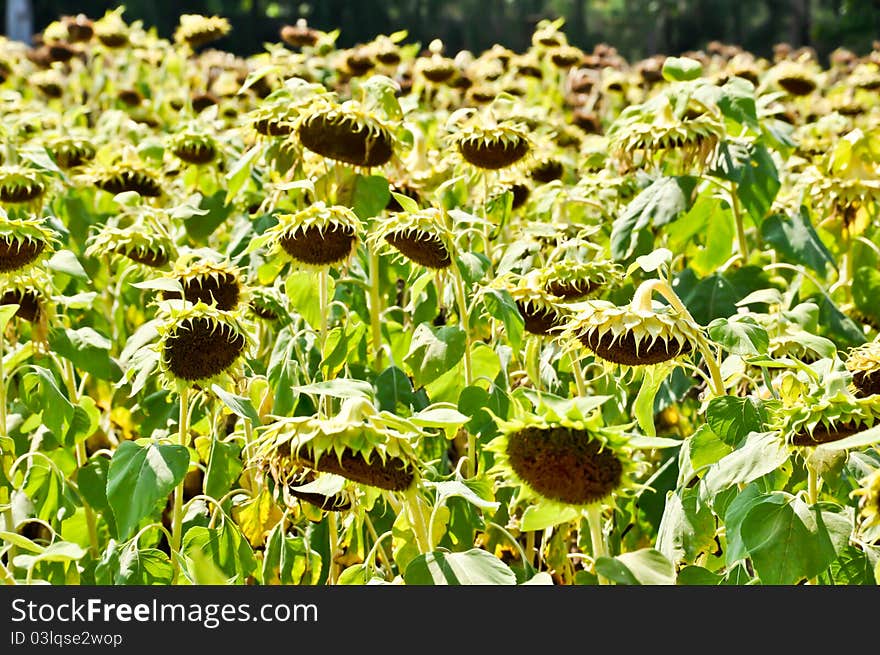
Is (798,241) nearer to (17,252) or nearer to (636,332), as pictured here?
(636,332)

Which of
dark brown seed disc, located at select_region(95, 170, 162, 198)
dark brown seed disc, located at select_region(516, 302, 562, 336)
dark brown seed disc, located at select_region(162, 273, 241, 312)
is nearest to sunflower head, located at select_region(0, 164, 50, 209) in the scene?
dark brown seed disc, located at select_region(95, 170, 162, 198)

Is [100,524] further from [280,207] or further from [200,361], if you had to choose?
[280,207]

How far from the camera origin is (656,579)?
1.06 metres

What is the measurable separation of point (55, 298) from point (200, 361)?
1.57 feet

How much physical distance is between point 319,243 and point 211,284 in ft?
0.59

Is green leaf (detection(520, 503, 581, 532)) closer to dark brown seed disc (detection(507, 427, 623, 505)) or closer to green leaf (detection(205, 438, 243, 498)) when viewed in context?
dark brown seed disc (detection(507, 427, 623, 505))

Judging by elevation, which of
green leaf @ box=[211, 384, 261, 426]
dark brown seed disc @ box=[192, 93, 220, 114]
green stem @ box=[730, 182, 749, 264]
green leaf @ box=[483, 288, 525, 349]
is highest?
A: dark brown seed disc @ box=[192, 93, 220, 114]

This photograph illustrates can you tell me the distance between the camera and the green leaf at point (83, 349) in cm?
195

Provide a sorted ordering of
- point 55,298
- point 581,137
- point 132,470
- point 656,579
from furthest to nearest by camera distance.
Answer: point 581,137 < point 55,298 < point 132,470 < point 656,579

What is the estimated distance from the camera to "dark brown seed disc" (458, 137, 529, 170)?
2209 mm

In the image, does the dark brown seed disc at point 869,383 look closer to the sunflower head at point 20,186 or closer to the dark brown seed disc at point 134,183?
the sunflower head at point 20,186

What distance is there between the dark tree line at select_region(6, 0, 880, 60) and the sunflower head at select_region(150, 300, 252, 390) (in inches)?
592

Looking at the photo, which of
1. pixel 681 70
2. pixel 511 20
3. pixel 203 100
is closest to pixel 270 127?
pixel 681 70

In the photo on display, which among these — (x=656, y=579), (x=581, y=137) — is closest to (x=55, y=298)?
(x=656, y=579)
